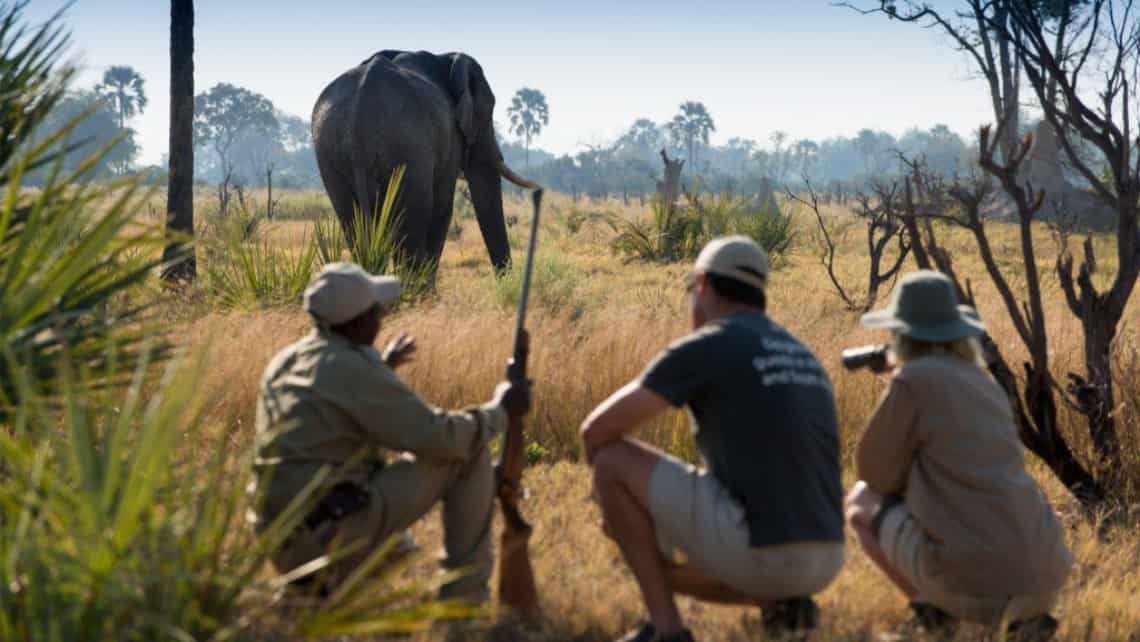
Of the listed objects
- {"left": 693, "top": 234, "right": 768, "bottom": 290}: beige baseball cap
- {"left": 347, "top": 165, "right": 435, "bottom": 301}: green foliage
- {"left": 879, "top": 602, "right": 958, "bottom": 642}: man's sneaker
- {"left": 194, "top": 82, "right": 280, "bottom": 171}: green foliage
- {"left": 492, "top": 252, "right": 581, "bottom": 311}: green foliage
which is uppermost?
{"left": 194, "top": 82, "right": 280, "bottom": 171}: green foliage

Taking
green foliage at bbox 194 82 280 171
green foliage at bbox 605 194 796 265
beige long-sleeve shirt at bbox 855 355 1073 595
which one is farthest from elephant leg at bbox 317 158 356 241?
green foliage at bbox 194 82 280 171

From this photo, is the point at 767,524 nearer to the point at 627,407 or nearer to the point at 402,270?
the point at 627,407

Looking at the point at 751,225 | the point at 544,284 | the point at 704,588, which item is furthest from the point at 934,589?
the point at 751,225

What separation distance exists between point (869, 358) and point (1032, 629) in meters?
0.99

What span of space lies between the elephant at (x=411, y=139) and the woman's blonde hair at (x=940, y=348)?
24.3ft

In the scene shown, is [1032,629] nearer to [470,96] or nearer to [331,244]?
[331,244]

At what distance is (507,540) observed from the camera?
4.09 m

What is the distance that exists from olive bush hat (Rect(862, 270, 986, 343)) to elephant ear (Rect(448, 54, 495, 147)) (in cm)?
876

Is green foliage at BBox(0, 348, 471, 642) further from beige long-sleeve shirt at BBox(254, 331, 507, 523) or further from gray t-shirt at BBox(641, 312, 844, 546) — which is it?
gray t-shirt at BBox(641, 312, 844, 546)

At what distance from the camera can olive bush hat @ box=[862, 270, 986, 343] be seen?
3902mm

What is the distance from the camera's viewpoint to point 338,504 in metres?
3.74

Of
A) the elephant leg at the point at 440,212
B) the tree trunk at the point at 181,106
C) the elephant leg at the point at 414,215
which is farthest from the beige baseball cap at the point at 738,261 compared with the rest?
the tree trunk at the point at 181,106

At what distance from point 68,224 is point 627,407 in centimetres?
177

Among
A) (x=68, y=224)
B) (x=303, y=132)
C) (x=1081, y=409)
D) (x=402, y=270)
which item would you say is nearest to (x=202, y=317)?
(x=402, y=270)
